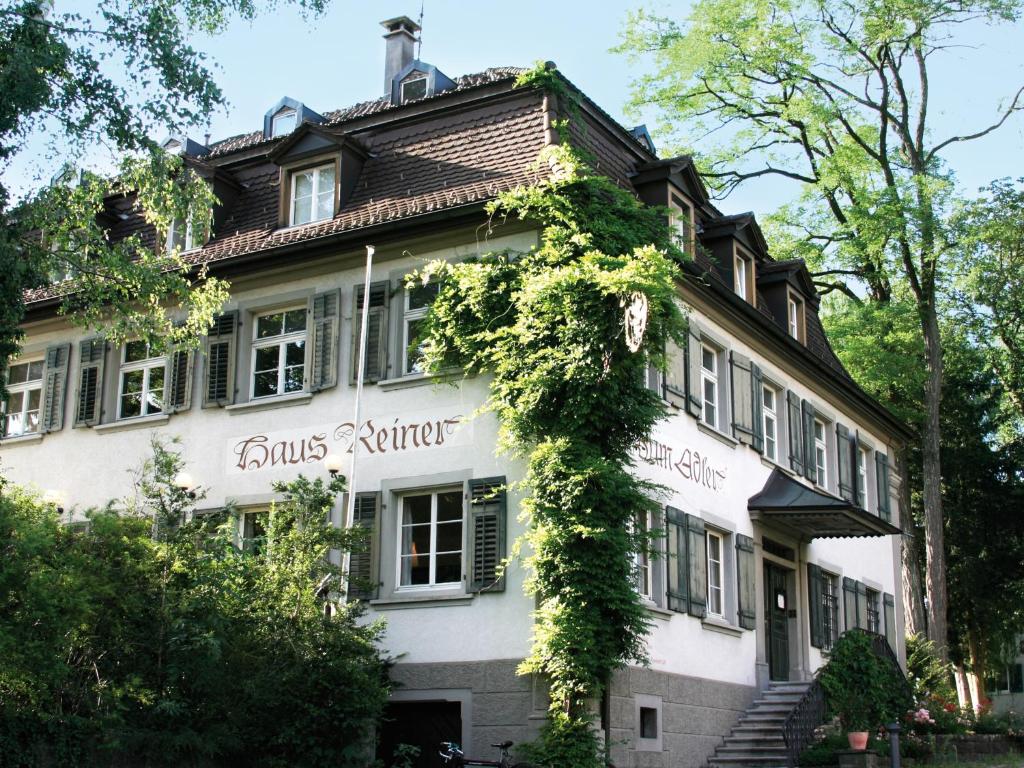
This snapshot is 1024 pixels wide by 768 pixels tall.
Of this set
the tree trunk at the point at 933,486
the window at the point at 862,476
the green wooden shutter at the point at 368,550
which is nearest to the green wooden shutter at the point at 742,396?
the window at the point at 862,476

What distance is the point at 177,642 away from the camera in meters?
13.8

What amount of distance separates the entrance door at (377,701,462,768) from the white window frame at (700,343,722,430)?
6211 mm

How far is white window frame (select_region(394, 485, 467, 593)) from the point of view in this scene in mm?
17328

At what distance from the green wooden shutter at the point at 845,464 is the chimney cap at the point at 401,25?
10.9 metres

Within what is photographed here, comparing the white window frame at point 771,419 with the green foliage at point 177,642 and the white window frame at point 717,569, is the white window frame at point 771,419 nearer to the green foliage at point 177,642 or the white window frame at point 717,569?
the white window frame at point 717,569

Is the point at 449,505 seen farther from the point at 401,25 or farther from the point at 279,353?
the point at 401,25

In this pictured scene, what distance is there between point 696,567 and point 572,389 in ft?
14.1

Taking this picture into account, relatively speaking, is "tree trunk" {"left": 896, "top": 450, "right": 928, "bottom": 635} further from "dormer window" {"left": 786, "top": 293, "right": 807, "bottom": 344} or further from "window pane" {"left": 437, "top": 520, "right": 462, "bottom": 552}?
"window pane" {"left": 437, "top": 520, "right": 462, "bottom": 552}

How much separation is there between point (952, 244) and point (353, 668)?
19.5 metres

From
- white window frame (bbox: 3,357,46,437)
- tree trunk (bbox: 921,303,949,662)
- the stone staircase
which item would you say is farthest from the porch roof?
white window frame (bbox: 3,357,46,437)

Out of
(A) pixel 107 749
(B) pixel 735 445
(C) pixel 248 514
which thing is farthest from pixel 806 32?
(A) pixel 107 749

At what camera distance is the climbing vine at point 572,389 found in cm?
1581

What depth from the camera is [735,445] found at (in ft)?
70.7

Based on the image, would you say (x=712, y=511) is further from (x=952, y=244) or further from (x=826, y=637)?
(x=952, y=244)
